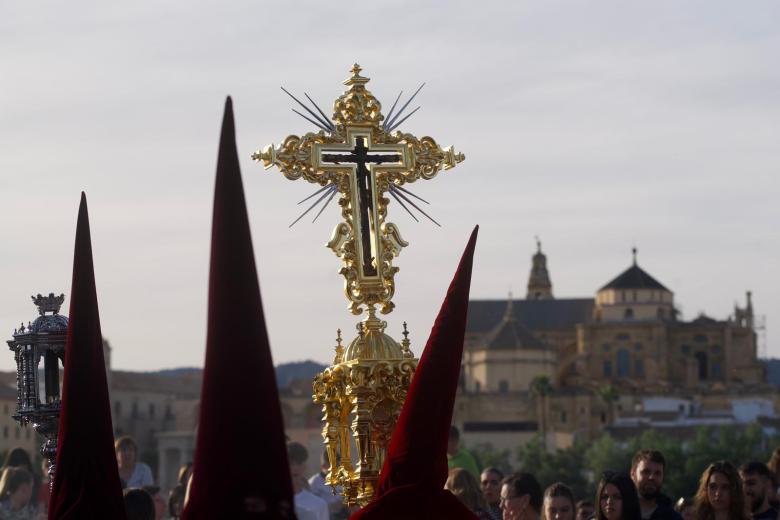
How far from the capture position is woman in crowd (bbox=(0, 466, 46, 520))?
36.4 feet

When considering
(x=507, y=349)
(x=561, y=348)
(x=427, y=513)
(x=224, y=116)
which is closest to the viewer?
(x=224, y=116)

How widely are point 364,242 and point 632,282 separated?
4262 inches

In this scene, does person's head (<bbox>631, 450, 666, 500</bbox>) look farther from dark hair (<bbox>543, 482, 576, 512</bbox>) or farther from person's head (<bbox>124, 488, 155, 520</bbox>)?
person's head (<bbox>124, 488, 155, 520</bbox>)

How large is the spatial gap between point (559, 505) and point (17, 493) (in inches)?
140

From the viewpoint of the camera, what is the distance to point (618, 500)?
8.77 m

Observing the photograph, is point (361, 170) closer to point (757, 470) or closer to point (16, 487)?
point (757, 470)

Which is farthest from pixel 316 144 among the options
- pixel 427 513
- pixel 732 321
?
pixel 732 321

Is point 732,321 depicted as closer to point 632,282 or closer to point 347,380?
point 632,282

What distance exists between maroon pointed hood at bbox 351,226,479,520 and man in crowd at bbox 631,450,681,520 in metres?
3.08

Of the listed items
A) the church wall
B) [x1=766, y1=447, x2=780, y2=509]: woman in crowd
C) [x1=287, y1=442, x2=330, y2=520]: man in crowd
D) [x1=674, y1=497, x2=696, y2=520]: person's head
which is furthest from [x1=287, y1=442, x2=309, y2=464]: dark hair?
the church wall

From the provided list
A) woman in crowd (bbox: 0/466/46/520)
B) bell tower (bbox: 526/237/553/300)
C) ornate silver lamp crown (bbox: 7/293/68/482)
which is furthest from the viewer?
bell tower (bbox: 526/237/553/300)

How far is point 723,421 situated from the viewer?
94.4m

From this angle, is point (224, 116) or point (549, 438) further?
point (549, 438)

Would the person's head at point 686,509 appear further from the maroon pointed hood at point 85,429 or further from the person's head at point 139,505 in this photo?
the maroon pointed hood at point 85,429
